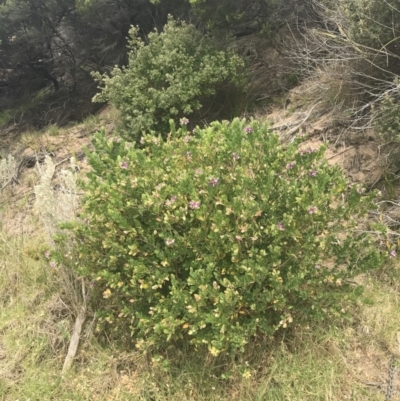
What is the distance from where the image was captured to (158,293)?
2674 millimetres

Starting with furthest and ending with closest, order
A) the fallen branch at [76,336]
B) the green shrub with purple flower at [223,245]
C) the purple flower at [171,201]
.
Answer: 1. the fallen branch at [76,336]
2. the purple flower at [171,201]
3. the green shrub with purple flower at [223,245]

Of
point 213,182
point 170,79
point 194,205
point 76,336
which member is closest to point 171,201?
point 194,205

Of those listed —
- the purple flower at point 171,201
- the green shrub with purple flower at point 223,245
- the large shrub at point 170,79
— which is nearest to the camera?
the green shrub with purple flower at point 223,245

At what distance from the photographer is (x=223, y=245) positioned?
2613 mm

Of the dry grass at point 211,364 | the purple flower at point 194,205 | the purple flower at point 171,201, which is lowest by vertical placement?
the dry grass at point 211,364

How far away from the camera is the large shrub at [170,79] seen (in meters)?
5.99

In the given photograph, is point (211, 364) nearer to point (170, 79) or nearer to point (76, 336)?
point (76, 336)

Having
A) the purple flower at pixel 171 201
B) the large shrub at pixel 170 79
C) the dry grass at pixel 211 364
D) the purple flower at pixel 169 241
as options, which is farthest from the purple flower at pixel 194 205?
the large shrub at pixel 170 79

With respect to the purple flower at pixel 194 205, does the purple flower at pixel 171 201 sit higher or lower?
higher

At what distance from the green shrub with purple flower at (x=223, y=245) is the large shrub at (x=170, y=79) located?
3.15 meters

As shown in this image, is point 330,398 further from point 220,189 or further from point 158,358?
point 220,189

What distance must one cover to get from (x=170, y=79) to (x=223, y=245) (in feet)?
13.0

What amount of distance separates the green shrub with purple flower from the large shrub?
3150 mm

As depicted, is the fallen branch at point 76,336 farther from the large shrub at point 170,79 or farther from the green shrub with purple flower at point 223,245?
the large shrub at point 170,79
